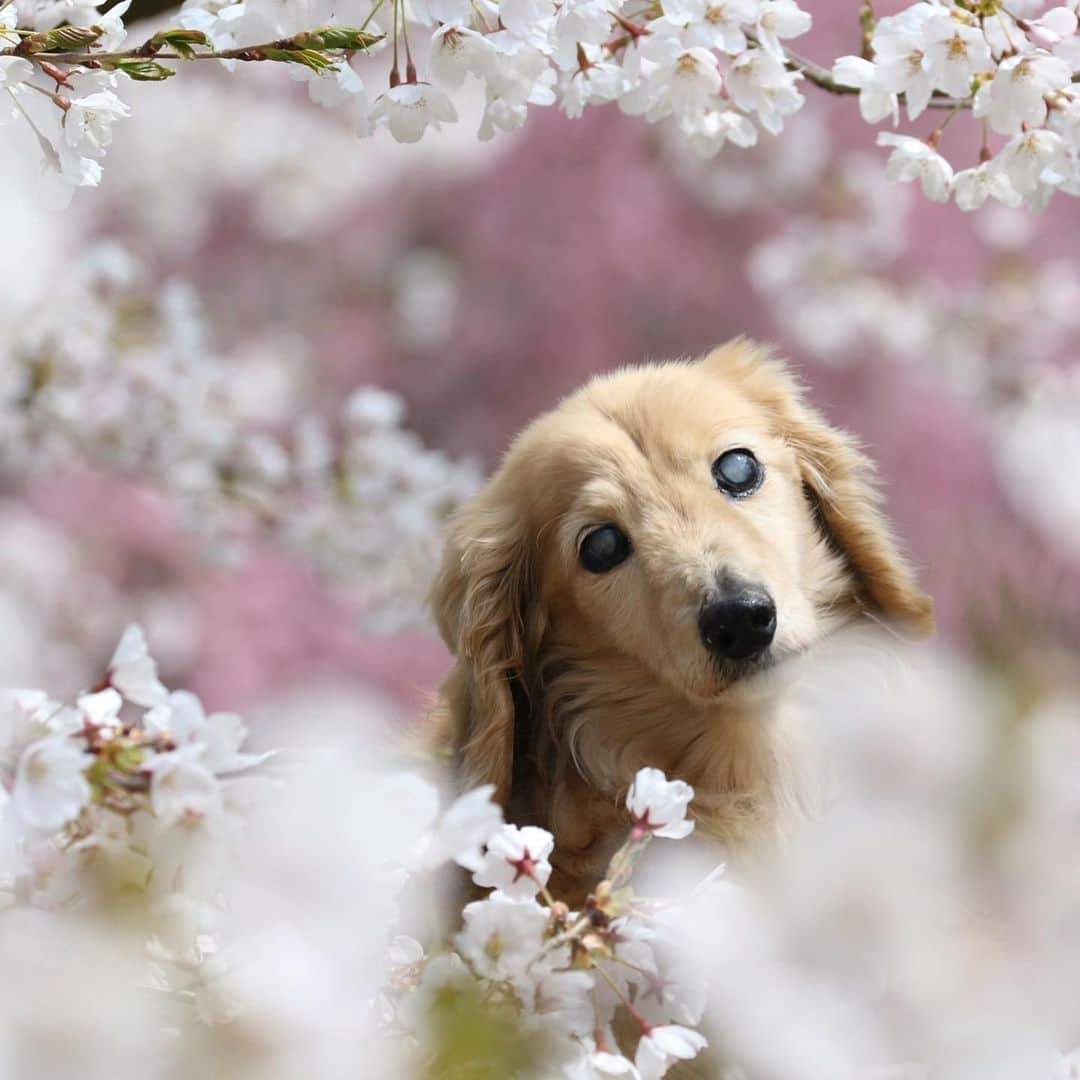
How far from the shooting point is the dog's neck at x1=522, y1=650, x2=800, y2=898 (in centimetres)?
248

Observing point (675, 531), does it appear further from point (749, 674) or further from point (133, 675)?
point (133, 675)

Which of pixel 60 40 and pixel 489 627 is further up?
pixel 60 40

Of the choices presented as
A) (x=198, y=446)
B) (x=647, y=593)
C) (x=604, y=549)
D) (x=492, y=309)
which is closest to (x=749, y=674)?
(x=647, y=593)

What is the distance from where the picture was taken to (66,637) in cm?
618

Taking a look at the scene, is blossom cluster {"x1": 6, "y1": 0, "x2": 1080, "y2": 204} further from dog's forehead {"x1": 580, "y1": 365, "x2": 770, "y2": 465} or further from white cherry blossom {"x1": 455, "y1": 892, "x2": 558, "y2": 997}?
white cherry blossom {"x1": 455, "y1": 892, "x2": 558, "y2": 997}

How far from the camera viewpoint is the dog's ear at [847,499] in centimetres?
262

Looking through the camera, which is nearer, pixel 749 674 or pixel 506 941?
pixel 506 941

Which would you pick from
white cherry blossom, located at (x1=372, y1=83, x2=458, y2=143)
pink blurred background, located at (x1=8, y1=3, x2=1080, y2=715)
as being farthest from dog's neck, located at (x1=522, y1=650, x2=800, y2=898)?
pink blurred background, located at (x1=8, y1=3, x2=1080, y2=715)

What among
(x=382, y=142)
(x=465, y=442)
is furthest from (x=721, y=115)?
(x=382, y=142)

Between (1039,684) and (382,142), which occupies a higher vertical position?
(1039,684)

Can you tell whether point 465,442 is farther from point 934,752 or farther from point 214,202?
point 934,752

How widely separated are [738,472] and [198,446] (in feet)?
5.82

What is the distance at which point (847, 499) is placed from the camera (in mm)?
2664

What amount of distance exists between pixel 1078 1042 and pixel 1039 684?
77 cm
